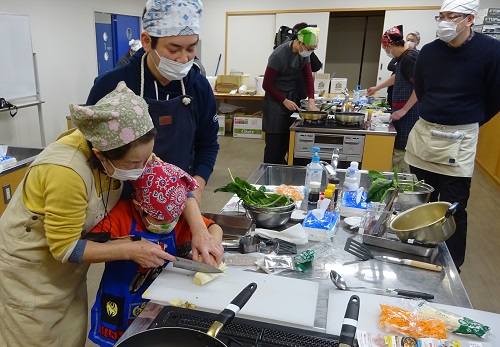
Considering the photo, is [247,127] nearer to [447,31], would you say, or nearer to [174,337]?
[447,31]

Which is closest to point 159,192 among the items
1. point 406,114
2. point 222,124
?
point 406,114

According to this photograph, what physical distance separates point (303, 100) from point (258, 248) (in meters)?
2.78

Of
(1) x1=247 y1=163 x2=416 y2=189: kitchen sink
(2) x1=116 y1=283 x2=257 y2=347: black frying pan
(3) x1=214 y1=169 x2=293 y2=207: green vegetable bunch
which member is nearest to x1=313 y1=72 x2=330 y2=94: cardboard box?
(1) x1=247 y1=163 x2=416 y2=189: kitchen sink

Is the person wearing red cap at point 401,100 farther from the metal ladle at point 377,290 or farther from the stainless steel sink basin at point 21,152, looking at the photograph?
the stainless steel sink basin at point 21,152

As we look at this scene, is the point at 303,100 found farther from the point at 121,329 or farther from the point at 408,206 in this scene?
the point at 121,329

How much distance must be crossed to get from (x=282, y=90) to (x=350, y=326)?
2.99 metres

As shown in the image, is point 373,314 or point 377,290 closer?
point 373,314

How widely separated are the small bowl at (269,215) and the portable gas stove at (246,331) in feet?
1.89

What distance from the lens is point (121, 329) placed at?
1.05 m

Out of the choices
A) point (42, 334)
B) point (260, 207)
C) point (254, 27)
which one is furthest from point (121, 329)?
point (254, 27)

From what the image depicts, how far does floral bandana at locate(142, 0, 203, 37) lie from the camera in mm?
1221

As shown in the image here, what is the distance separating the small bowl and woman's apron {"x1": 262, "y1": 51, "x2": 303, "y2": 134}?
2.14 metres

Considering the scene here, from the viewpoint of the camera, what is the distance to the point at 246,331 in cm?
87

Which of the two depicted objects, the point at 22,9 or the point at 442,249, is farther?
the point at 22,9
